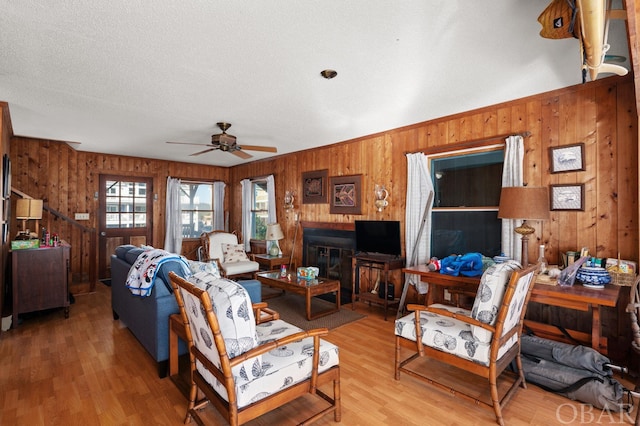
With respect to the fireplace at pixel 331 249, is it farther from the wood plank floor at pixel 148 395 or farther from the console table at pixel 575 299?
the console table at pixel 575 299

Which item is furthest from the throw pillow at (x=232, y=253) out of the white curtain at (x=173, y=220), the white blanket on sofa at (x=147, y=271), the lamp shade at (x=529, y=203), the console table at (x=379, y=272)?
the lamp shade at (x=529, y=203)

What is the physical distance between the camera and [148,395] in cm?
227

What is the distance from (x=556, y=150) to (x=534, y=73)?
81 cm

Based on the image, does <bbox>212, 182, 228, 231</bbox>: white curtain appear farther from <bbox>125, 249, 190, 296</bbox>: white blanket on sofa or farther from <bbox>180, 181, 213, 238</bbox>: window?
<bbox>125, 249, 190, 296</bbox>: white blanket on sofa

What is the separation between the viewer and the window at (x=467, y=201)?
11.6 ft

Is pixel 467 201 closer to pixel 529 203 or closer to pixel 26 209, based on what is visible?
pixel 529 203

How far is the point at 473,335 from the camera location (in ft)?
6.85

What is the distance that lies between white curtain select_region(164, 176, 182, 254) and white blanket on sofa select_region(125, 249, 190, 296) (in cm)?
420

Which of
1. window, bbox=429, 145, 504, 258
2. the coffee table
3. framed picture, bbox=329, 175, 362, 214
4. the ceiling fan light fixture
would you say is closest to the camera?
the ceiling fan light fixture

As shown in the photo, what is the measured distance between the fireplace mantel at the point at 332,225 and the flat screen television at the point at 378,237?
0.33 metres

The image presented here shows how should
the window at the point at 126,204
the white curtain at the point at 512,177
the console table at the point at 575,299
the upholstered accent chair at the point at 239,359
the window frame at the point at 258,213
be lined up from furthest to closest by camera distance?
the window frame at the point at 258,213, the window at the point at 126,204, the white curtain at the point at 512,177, the console table at the point at 575,299, the upholstered accent chair at the point at 239,359

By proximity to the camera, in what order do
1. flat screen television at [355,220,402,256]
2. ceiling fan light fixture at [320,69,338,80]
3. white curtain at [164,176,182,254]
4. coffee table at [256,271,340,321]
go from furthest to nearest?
white curtain at [164,176,182,254], flat screen television at [355,220,402,256], coffee table at [256,271,340,321], ceiling fan light fixture at [320,69,338,80]

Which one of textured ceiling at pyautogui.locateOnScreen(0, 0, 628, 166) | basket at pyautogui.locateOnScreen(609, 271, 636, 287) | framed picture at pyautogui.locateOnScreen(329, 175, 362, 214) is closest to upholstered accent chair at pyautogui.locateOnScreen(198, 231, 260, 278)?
framed picture at pyautogui.locateOnScreen(329, 175, 362, 214)

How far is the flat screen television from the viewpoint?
4160mm
